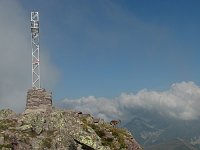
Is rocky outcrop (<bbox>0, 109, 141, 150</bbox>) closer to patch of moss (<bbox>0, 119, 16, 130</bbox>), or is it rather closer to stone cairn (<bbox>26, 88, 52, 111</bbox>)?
patch of moss (<bbox>0, 119, 16, 130</bbox>)

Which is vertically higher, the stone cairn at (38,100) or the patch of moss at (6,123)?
the stone cairn at (38,100)

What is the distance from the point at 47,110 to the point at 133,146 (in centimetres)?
1822

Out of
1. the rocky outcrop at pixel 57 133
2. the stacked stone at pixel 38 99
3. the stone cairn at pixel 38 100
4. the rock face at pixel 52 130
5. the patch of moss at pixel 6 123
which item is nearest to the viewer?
the rocky outcrop at pixel 57 133

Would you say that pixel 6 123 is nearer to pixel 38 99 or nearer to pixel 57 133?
pixel 57 133

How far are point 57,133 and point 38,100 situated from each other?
12697 mm

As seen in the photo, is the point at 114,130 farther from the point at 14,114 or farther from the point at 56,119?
the point at 14,114

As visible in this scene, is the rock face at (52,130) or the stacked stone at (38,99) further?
the stacked stone at (38,99)

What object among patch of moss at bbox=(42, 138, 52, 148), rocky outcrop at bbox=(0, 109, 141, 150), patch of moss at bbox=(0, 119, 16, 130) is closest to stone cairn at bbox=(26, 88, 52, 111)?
rocky outcrop at bbox=(0, 109, 141, 150)

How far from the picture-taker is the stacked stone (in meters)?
73.3

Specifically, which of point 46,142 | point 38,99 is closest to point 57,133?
point 46,142

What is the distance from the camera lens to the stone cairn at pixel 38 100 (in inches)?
2879

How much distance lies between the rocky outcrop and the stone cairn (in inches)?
135

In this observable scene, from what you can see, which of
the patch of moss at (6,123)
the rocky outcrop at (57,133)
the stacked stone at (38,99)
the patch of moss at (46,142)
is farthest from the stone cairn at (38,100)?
the patch of moss at (46,142)

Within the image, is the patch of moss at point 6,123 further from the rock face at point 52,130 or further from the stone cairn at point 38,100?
the stone cairn at point 38,100
